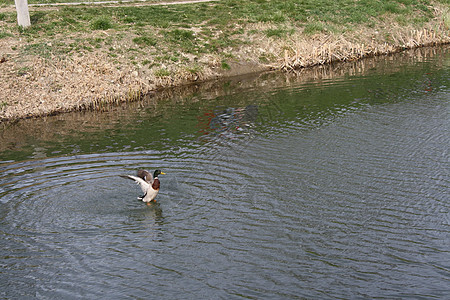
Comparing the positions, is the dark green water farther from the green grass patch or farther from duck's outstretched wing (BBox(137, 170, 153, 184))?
the green grass patch

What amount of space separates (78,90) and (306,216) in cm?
2035

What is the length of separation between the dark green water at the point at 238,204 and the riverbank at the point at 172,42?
13.0 feet

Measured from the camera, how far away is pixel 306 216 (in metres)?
14.9

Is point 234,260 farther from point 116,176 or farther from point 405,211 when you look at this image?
point 116,176

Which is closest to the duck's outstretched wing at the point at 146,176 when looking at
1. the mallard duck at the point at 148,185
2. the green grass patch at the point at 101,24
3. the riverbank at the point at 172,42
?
the mallard duck at the point at 148,185

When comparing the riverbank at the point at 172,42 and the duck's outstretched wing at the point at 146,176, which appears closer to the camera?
the duck's outstretched wing at the point at 146,176

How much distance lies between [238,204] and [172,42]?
24.3 m

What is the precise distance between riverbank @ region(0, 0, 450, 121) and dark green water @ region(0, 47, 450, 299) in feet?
13.0

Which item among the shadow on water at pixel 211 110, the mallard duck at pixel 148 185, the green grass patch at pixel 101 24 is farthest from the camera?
the green grass patch at pixel 101 24

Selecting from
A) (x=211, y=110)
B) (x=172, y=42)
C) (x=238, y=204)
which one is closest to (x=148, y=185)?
(x=238, y=204)

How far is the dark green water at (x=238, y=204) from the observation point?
12.2m

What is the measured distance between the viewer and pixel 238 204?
1585 cm

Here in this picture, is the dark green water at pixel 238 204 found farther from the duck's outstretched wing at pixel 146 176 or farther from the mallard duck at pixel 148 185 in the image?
the duck's outstretched wing at pixel 146 176

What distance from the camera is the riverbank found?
31.2 metres
